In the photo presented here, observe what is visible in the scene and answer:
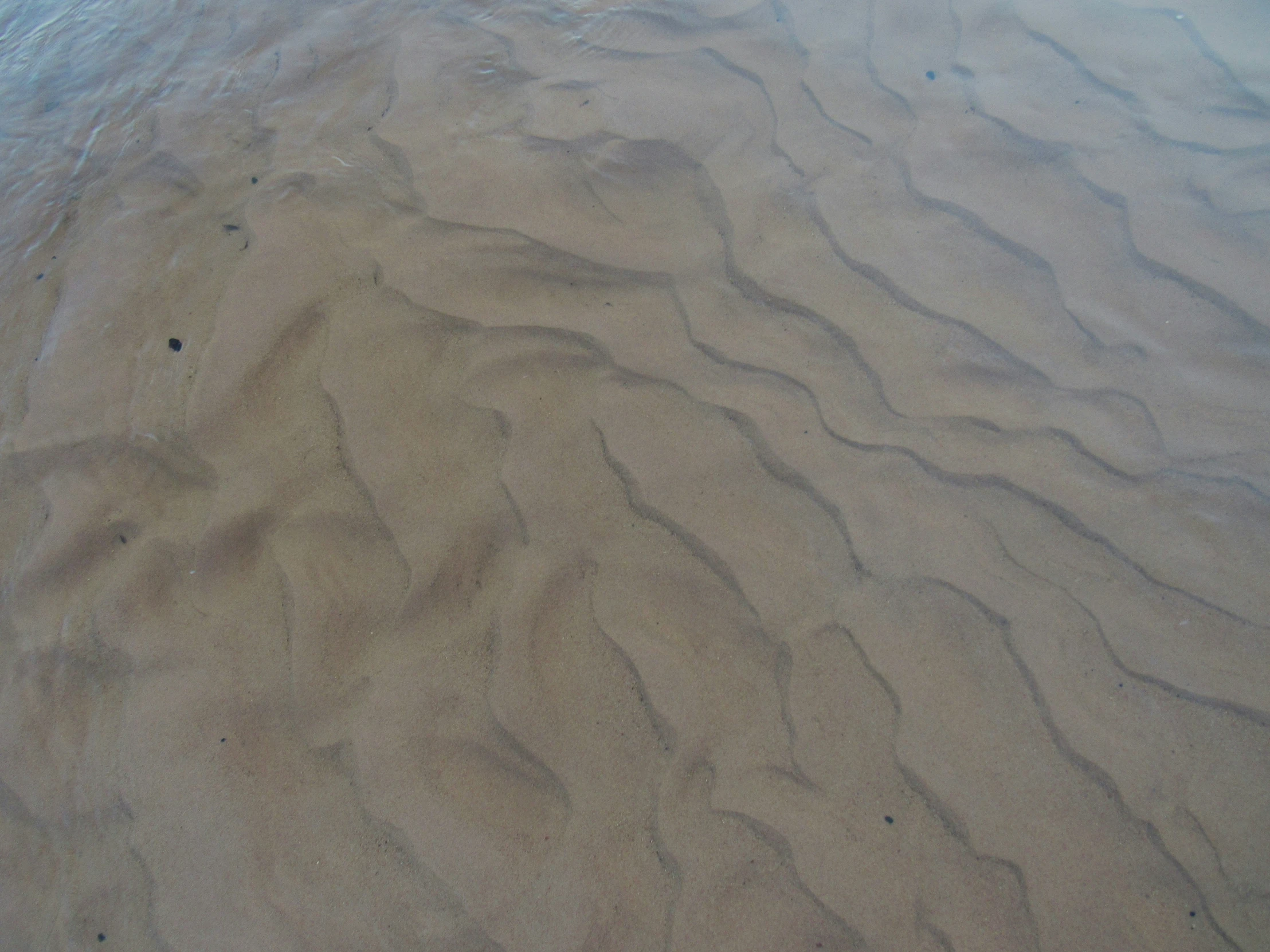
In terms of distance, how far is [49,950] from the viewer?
131 centimetres

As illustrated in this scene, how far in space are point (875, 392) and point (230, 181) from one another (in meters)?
2.02

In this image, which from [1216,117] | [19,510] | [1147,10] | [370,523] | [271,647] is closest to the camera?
[271,647]

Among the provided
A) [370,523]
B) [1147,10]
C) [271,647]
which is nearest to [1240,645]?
[370,523]

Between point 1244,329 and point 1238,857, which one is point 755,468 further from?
point 1244,329

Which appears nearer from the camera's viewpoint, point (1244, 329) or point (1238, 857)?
point (1238, 857)

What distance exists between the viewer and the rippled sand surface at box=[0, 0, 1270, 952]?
50.9 inches

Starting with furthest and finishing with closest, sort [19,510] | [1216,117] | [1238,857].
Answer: [1216,117] < [19,510] < [1238,857]

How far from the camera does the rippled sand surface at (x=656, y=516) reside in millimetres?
1294

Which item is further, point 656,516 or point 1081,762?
point 656,516

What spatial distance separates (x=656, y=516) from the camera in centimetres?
163

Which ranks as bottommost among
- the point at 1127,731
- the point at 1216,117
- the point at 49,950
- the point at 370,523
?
the point at 49,950

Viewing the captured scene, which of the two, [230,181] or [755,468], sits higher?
[230,181]

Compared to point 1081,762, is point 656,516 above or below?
above

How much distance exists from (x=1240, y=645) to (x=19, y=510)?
99.4 inches
